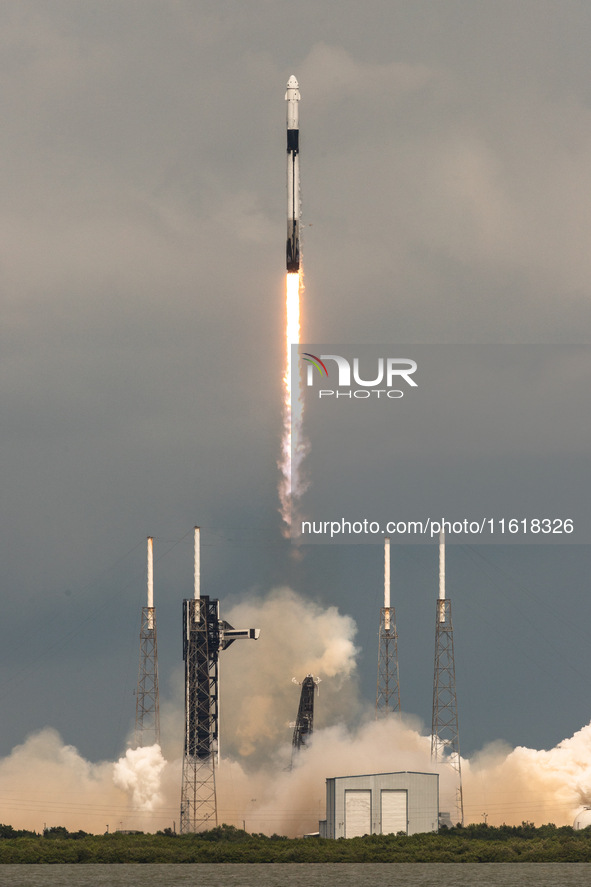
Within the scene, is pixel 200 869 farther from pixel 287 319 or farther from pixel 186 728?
pixel 287 319

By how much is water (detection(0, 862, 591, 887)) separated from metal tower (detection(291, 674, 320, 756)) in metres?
23.1

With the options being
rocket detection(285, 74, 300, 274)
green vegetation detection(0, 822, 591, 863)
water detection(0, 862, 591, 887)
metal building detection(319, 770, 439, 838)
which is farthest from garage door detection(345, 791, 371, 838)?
rocket detection(285, 74, 300, 274)

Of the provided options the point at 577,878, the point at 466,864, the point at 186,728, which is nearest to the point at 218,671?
the point at 186,728

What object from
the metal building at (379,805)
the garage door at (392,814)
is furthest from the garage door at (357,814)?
the garage door at (392,814)

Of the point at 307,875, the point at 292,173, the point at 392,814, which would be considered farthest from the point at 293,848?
the point at 292,173

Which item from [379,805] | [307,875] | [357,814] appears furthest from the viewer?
[357,814]

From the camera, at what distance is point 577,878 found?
4717 inches

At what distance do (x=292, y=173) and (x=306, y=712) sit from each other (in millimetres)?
44008

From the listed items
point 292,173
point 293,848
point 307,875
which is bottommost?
point 307,875

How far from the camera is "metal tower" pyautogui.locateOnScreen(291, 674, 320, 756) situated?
5950 inches

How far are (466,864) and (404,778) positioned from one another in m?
8.60

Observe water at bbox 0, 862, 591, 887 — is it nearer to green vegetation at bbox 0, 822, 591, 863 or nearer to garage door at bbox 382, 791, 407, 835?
green vegetation at bbox 0, 822, 591, 863

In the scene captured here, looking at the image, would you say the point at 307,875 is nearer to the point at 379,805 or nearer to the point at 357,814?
the point at 357,814

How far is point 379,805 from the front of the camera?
134250 millimetres
